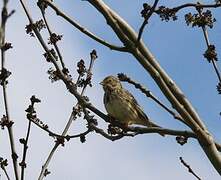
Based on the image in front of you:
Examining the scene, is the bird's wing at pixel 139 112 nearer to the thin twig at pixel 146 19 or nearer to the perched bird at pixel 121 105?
the perched bird at pixel 121 105

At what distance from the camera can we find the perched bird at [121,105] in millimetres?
9453

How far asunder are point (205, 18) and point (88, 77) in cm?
159

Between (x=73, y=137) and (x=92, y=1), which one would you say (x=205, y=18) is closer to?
(x=92, y=1)

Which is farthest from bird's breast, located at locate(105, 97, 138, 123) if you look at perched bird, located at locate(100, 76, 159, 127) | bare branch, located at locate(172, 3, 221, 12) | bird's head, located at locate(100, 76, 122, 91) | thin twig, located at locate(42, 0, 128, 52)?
thin twig, located at locate(42, 0, 128, 52)

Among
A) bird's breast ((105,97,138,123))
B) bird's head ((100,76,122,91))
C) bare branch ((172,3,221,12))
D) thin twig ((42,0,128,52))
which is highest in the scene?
bird's head ((100,76,122,91))

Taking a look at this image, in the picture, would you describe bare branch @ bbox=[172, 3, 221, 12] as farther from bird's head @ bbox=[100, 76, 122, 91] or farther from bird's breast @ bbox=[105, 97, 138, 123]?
bird's head @ bbox=[100, 76, 122, 91]

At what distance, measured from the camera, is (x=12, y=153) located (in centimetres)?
570

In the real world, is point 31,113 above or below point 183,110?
above

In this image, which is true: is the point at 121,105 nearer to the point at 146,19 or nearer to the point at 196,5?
the point at 196,5

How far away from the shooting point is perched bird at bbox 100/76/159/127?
31.0ft

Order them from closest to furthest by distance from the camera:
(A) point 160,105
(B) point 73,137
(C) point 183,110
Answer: (C) point 183,110, (A) point 160,105, (B) point 73,137

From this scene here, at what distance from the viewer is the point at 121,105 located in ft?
31.7

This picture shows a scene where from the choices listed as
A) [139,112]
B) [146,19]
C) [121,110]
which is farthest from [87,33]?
[139,112]

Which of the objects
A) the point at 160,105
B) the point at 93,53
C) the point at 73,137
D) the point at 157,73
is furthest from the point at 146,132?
the point at 93,53
